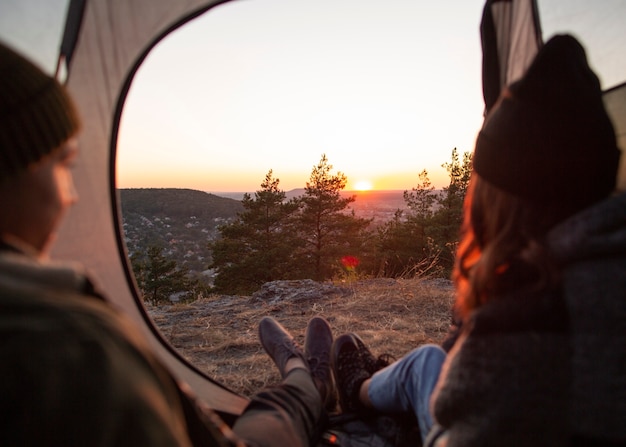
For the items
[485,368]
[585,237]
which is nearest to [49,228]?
[485,368]

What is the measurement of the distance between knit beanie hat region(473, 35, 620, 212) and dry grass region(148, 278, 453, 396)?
2035mm

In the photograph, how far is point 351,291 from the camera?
459 cm

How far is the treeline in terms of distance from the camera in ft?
58.1

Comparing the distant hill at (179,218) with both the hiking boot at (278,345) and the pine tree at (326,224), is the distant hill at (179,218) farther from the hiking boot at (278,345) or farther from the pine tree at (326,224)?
the hiking boot at (278,345)

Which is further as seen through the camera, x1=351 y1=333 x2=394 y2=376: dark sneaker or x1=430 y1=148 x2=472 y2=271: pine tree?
x1=430 y1=148 x2=472 y2=271: pine tree

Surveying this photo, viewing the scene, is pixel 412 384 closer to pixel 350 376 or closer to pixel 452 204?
pixel 350 376

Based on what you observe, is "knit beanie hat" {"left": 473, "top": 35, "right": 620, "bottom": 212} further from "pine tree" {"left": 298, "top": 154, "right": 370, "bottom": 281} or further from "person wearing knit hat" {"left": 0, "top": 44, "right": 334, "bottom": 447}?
"pine tree" {"left": 298, "top": 154, "right": 370, "bottom": 281}

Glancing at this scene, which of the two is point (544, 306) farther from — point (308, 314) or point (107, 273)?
point (308, 314)

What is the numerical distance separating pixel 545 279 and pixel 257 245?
1805 centimetres

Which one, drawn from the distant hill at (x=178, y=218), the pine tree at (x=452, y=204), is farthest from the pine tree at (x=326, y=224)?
the distant hill at (x=178, y=218)

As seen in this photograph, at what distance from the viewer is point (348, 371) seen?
206cm

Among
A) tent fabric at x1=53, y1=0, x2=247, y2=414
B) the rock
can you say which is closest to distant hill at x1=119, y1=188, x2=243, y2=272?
the rock

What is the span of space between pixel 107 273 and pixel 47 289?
1643mm

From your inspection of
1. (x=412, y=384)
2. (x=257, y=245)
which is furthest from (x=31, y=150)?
(x=257, y=245)
